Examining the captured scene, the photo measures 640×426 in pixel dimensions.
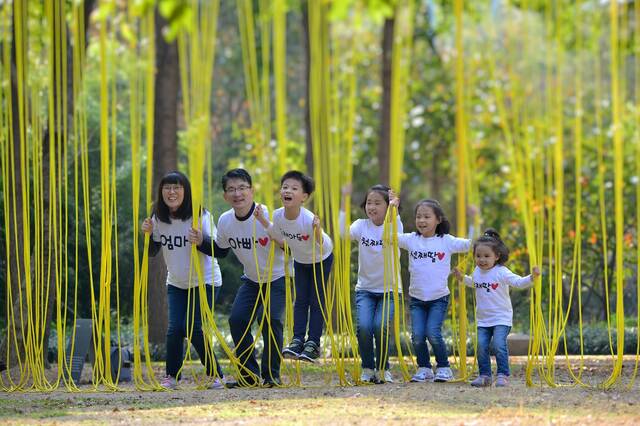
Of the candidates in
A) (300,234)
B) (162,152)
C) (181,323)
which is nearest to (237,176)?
(300,234)

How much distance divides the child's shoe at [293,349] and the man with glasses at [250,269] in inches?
3.4

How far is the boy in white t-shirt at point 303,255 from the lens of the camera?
698 cm

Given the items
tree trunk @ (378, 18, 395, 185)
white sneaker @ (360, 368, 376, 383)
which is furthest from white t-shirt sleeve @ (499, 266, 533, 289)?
tree trunk @ (378, 18, 395, 185)

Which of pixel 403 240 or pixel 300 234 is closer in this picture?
pixel 300 234

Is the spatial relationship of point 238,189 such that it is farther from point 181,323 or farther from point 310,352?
point 310,352

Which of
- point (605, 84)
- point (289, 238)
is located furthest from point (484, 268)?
point (605, 84)

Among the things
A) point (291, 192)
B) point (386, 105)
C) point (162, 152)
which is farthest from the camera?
point (386, 105)

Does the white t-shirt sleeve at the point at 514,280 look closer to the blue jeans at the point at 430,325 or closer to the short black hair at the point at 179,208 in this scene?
the blue jeans at the point at 430,325

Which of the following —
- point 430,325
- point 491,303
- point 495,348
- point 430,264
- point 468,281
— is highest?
point 430,264

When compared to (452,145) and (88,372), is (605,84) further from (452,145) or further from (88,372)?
(88,372)

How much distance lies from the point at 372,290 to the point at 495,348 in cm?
86

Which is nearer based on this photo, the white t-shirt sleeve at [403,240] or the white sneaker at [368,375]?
the white sneaker at [368,375]

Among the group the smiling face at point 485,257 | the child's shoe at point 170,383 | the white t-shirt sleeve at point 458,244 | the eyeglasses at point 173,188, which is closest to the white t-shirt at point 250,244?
the eyeglasses at point 173,188

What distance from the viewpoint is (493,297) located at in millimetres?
7188
